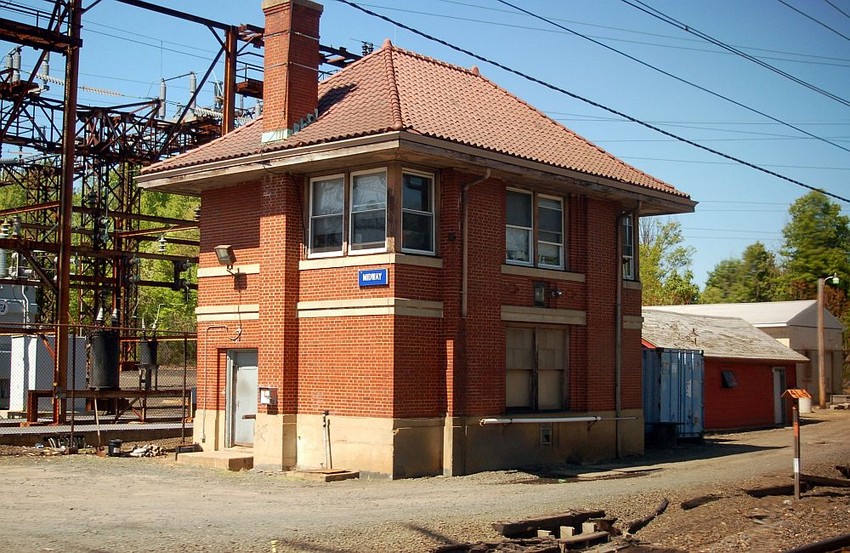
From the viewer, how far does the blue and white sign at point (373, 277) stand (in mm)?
18312

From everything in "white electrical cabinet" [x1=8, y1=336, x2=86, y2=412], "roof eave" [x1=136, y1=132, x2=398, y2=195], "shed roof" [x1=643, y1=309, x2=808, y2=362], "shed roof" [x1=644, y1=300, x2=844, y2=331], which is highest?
"roof eave" [x1=136, y1=132, x2=398, y2=195]

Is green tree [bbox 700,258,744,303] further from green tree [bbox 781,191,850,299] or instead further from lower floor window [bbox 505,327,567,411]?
lower floor window [bbox 505,327,567,411]

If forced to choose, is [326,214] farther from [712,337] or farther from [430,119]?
[712,337]

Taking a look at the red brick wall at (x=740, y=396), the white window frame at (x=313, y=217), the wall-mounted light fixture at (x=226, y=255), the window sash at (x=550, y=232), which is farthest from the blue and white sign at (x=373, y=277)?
the red brick wall at (x=740, y=396)

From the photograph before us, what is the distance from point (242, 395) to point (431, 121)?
6907mm

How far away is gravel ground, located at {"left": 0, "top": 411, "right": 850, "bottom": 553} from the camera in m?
11.9

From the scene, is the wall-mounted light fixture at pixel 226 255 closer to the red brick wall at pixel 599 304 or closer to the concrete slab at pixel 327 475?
the concrete slab at pixel 327 475

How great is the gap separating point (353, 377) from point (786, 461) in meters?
10.2

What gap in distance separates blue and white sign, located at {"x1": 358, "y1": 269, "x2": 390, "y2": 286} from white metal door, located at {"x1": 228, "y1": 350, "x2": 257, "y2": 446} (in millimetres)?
3481

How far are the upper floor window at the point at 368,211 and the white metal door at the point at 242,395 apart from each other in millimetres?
3695

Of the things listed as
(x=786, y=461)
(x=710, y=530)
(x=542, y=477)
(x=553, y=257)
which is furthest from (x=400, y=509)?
(x=786, y=461)

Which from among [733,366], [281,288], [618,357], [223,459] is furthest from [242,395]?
[733,366]

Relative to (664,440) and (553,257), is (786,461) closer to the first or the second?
(664,440)

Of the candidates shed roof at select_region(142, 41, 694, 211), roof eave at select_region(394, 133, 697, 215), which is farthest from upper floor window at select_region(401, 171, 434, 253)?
shed roof at select_region(142, 41, 694, 211)
